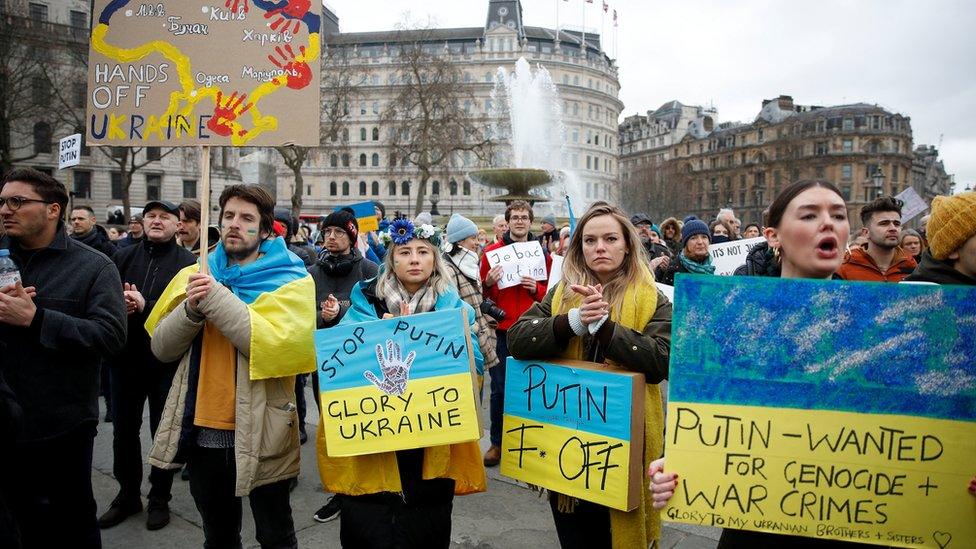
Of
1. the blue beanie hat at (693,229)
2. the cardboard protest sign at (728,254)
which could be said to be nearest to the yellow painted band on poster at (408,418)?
the blue beanie hat at (693,229)

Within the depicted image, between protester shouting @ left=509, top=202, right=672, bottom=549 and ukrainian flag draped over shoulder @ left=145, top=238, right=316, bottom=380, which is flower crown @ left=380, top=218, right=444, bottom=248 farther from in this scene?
protester shouting @ left=509, top=202, right=672, bottom=549

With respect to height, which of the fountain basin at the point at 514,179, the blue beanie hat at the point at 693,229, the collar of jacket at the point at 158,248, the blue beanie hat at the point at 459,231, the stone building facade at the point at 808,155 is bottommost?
the collar of jacket at the point at 158,248

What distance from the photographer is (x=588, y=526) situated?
2646 mm

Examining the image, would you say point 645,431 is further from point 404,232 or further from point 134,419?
point 134,419

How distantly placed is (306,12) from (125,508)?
3580 millimetres

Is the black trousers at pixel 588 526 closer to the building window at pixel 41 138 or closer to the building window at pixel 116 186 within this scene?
the building window at pixel 41 138

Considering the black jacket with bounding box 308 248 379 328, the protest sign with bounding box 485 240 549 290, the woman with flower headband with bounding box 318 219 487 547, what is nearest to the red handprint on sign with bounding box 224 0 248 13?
the woman with flower headband with bounding box 318 219 487 547

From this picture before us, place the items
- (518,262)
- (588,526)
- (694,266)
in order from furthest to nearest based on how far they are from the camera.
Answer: (694,266)
(518,262)
(588,526)

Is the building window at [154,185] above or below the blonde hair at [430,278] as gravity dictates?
above

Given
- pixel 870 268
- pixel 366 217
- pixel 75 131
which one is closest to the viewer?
pixel 870 268

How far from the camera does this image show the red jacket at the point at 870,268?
4.75m

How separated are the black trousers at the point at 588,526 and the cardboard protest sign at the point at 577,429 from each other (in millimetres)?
173

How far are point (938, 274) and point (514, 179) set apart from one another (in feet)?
58.2

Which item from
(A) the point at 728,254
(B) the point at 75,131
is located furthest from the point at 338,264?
(B) the point at 75,131
